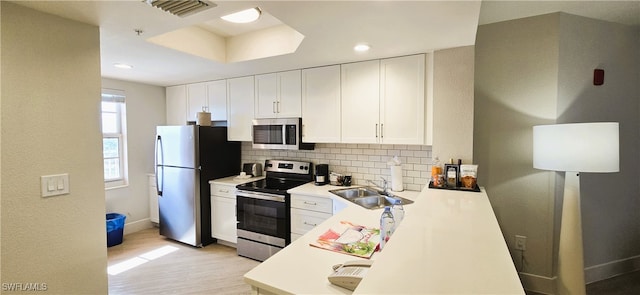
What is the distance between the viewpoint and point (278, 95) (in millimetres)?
3211

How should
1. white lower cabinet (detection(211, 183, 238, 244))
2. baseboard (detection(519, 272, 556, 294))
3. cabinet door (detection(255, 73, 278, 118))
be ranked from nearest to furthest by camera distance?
baseboard (detection(519, 272, 556, 294)) < cabinet door (detection(255, 73, 278, 118)) < white lower cabinet (detection(211, 183, 238, 244))

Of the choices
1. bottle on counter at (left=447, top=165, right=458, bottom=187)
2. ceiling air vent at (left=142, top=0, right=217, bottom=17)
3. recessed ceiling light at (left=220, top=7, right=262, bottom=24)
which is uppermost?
recessed ceiling light at (left=220, top=7, right=262, bottom=24)

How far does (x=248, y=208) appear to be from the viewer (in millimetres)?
3119

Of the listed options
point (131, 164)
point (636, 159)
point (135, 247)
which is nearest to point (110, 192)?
point (131, 164)

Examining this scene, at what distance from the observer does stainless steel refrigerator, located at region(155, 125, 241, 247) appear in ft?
11.1

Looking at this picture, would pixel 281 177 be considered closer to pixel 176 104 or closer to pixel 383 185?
pixel 383 185

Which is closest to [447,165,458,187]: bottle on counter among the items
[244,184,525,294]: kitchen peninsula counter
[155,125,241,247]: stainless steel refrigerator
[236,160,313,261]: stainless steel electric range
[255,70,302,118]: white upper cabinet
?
[244,184,525,294]: kitchen peninsula counter

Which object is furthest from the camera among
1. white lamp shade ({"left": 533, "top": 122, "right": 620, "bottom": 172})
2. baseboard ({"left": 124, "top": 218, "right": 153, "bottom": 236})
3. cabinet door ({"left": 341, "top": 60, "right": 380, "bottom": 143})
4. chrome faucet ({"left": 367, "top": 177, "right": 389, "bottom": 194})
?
baseboard ({"left": 124, "top": 218, "right": 153, "bottom": 236})

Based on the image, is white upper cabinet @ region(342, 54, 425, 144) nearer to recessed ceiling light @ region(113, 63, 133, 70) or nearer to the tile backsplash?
the tile backsplash

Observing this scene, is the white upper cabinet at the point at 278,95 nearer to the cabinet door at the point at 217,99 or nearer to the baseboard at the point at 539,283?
the cabinet door at the point at 217,99

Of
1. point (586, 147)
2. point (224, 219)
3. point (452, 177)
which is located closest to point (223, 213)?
point (224, 219)

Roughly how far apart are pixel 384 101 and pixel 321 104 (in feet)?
2.17

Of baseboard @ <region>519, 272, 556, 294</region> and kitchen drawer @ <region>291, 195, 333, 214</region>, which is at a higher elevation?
kitchen drawer @ <region>291, 195, 333, 214</region>

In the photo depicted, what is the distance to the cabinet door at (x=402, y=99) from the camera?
247 centimetres
